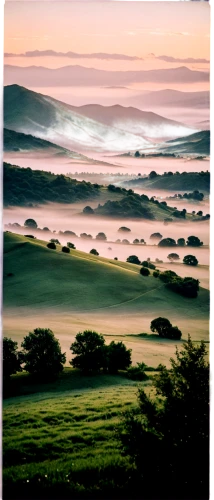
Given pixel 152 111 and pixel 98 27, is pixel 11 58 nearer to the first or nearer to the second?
pixel 98 27

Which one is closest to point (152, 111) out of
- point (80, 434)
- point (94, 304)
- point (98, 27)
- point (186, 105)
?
point (186, 105)

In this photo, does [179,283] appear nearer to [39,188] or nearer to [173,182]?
[173,182]

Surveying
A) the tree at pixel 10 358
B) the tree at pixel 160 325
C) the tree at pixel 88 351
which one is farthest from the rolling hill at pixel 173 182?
the tree at pixel 10 358

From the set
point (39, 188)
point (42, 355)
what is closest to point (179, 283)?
point (42, 355)

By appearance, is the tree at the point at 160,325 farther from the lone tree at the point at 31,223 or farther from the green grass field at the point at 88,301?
the lone tree at the point at 31,223

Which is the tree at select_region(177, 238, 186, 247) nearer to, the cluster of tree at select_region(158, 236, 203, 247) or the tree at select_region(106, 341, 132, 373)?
the cluster of tree at select_region(158, 236, 203, 247)

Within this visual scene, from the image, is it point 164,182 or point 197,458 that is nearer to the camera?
point 197,458
